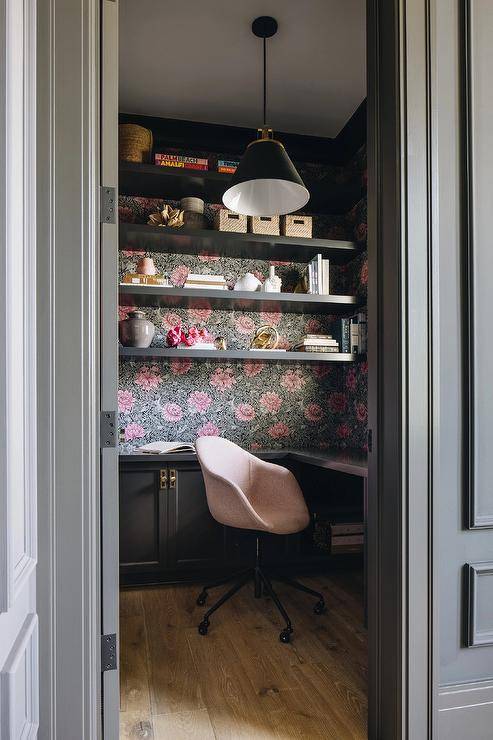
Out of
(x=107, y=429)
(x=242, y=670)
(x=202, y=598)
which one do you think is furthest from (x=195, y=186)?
(x=242, y=670)

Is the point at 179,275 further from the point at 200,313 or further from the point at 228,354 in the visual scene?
the point at 228,354

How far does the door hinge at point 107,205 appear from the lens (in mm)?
1473

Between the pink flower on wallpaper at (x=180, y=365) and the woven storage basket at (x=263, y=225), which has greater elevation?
the woven storage basket at (x=263, y=225)

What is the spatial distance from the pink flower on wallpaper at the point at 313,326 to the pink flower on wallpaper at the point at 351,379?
1.23 ft

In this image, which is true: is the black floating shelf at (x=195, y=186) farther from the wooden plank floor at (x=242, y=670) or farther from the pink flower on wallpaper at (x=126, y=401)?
the wooden plank floor at (x=242, y=670)

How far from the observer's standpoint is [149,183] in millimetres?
3262

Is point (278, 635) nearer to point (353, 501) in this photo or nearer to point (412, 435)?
point (353, 501)

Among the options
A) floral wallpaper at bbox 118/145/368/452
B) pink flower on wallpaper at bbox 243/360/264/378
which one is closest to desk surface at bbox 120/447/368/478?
floral wallpaper at bbox 118/145/368/452

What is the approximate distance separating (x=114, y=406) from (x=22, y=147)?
27.4 inches

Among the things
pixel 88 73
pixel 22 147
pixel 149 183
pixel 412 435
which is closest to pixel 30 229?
pixel 22 147

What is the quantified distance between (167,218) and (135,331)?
75cm

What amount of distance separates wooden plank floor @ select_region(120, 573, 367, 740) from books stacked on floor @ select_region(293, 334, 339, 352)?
1.47 m

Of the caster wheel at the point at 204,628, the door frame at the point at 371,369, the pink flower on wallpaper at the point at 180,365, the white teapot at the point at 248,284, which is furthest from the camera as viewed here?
the pink flower on wallpaper at the point at 180,365

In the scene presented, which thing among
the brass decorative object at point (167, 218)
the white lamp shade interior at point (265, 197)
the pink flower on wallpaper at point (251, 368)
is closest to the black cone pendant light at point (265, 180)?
the white lamp shade interior at point (265, 197)
